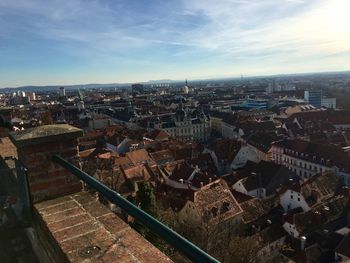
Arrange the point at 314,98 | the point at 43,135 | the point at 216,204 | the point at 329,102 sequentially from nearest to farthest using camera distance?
the point at 43,135, the point at 216,204, the point at 329,102, the point at 314,98

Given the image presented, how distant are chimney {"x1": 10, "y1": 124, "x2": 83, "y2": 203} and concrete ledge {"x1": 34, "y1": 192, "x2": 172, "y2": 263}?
0.31 meters

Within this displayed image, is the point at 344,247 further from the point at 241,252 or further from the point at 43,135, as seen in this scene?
the point at 43,135

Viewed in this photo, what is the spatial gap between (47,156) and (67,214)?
0.92m

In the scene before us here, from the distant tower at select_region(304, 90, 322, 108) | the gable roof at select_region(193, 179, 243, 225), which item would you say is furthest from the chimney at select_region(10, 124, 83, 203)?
the distant tower at select_region(304, 90, 322, 108)

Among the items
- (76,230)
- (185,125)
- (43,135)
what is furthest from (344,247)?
(185,125)

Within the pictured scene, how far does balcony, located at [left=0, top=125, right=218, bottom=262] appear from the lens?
2428 millimetres

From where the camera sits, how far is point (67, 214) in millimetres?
3408

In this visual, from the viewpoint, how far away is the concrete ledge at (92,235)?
2.44 metres

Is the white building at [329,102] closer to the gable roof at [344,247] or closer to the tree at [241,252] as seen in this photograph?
the gable roof at [344,247]

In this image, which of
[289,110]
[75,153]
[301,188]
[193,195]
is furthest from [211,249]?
[289,110]

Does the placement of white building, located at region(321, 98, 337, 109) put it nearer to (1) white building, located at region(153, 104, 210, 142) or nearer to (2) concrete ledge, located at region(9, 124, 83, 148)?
(1) white building, located at region(153, 104, 210, 142)

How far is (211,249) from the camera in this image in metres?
19.4

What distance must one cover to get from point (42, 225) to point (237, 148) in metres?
46.0

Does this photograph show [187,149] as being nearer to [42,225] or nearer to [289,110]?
[42,225]
